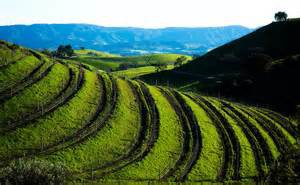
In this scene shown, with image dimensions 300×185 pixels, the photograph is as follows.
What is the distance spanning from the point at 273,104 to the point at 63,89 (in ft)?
276

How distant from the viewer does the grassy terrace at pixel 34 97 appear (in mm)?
104250

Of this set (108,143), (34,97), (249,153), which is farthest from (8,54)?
(249,153)

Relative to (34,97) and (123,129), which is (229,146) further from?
(34,97)

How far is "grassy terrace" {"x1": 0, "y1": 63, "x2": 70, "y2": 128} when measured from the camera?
104250mm

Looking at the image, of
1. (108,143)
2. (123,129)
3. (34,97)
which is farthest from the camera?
(34,97)

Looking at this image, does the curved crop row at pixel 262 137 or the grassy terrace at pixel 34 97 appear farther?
the curved crop row at pixel 262 137

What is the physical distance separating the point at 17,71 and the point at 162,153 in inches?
2429

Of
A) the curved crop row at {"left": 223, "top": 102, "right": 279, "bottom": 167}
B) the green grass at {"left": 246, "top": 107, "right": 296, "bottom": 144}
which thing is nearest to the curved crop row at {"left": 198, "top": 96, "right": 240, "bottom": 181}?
the curved crop row at {"left": 223, "top": 102, "right": 279, "bottom": 167}

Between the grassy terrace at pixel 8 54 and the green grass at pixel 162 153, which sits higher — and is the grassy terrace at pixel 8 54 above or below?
above

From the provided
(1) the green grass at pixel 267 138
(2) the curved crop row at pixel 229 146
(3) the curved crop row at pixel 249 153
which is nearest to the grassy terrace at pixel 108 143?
(2) the curved crop row at pixel 229 146

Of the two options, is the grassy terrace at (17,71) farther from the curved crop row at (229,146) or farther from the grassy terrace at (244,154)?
the grassy terrace at (244,154)

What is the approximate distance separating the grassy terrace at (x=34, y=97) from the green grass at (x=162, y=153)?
3436 cm

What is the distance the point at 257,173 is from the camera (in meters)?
97.6

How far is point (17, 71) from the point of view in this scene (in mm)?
130250
